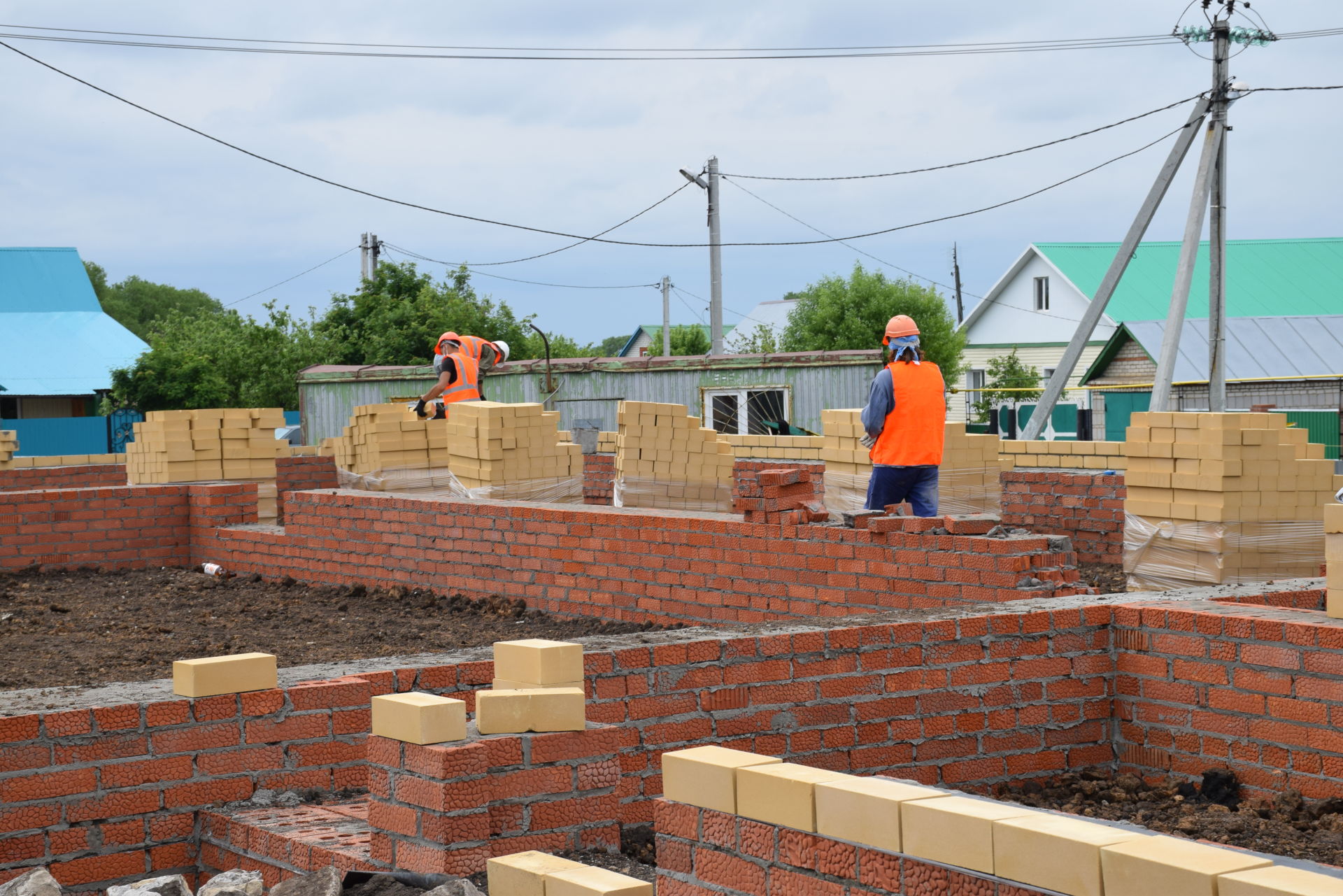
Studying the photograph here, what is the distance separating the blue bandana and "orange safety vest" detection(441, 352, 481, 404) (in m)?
5.26

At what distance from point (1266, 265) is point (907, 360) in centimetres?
3348

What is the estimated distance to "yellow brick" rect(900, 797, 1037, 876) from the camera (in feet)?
8.26

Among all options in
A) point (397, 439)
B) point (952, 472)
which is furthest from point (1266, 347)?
point (397, 439)

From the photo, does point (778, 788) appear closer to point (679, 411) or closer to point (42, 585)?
point (679, 411)

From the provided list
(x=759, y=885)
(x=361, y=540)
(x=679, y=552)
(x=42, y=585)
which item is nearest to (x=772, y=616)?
(x=679, y=552)

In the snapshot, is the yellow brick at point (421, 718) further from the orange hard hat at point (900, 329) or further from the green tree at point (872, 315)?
the green tree at point (872, 315)

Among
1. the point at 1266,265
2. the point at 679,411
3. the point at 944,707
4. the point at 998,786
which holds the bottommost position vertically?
the point at 998,786

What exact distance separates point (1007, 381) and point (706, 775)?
38.9 metres

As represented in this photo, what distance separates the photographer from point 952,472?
34.2 ft

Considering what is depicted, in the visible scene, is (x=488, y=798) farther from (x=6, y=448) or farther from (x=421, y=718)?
(x=6, y=448)

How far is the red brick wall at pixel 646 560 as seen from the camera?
700 centimetres

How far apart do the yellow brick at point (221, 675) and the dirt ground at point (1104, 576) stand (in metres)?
5.60

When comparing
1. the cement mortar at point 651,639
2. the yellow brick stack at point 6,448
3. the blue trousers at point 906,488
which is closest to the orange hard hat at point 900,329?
the blue trousers at point 906,488

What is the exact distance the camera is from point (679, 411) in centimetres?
1109
